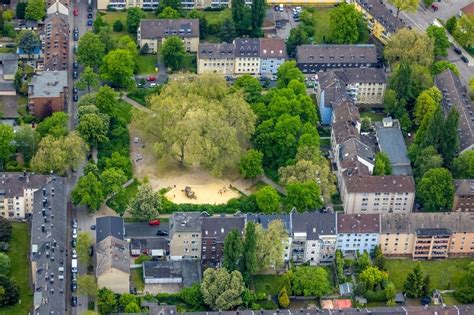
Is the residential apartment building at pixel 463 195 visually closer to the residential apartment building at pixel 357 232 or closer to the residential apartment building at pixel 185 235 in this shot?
the residential apartment building at pixel 357 232

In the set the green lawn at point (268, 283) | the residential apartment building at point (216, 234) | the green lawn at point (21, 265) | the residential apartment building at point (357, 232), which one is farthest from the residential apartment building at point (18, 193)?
the residential apartment building at point (357, 232)

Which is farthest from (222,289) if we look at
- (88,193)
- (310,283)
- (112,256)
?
(88,193)

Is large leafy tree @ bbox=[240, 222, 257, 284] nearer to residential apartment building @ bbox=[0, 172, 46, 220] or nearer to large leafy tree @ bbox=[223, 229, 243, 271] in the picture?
large leafy tree @ bbox=[223, 229, 243, 271]

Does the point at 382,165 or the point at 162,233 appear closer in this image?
the point at 162,233

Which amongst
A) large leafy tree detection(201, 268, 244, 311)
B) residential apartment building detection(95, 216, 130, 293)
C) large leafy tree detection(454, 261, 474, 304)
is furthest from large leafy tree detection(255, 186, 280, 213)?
large leafy tree detection(454, 261, 474, 304)

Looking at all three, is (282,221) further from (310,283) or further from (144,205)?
(144,205)

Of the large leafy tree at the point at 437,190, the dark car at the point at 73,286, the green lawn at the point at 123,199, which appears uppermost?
the large leafy tree at the point at 437,190

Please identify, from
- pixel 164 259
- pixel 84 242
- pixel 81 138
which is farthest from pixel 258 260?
pixel 81 138
